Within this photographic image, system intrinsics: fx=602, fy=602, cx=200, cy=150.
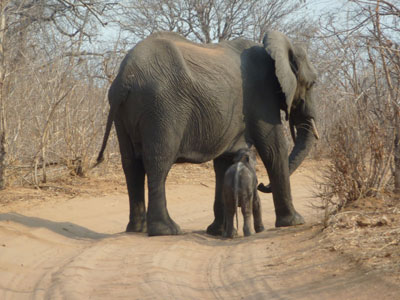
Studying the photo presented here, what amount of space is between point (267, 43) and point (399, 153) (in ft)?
7.20

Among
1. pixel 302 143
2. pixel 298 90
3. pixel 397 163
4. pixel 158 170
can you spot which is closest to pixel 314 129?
pixel 302 143

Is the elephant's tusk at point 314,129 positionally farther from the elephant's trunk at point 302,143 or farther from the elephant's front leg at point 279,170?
the elephant's front leg at point 279,170

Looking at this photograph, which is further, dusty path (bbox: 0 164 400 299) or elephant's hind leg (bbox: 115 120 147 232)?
elephant's hind leg (bbox: 115 120 147 232)

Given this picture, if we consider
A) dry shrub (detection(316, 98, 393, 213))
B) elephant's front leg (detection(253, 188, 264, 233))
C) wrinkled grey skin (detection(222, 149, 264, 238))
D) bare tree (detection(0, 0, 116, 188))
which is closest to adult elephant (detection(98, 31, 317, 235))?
elephant's front leg (detection(253, 188, 264, 233))

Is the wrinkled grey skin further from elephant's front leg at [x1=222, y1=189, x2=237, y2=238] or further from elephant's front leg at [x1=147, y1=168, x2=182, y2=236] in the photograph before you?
elephant's front leg at [x1=147, y1=168, x2=182, y2=236]

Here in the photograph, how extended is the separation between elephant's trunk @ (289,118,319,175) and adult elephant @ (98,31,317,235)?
0.02 m

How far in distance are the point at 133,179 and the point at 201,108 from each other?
48.1 inches

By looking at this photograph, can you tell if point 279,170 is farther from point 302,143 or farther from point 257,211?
point 302,143

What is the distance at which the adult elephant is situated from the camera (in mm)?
6973

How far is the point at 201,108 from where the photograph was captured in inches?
286

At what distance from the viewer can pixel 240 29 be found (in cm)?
2197

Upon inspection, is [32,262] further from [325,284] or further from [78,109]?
[78,109]

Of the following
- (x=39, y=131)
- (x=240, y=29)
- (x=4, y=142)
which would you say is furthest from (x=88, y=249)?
(x=240, y=29)

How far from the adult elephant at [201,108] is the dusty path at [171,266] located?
0.82 m
